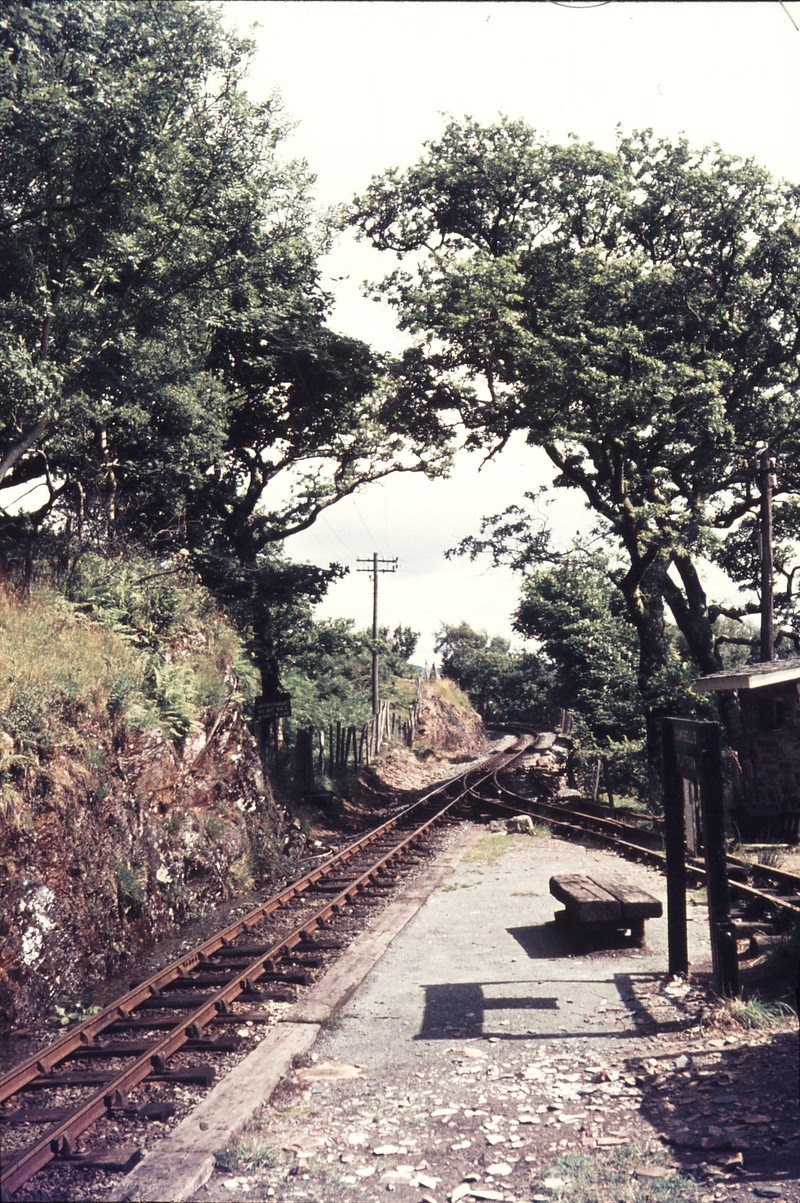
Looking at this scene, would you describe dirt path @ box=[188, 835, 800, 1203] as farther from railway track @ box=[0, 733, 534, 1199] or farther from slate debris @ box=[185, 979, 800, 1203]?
railway track @ box=[0, 733, 534, 1199]

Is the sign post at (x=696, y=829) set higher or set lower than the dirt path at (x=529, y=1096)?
higher

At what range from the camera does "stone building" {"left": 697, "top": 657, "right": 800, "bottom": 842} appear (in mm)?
15914

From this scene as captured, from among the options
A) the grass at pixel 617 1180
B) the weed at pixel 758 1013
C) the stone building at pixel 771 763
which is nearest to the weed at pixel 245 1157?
the grass at pixel 617 1180

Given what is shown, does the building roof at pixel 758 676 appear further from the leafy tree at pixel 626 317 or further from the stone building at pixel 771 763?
the leafy tree at pixel 626 317

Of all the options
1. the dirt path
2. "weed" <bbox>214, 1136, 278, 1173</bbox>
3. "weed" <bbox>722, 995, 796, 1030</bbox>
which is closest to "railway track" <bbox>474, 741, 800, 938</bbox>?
the dirt path

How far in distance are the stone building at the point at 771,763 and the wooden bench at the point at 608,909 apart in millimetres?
7898

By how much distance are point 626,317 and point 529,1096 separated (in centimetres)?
2045

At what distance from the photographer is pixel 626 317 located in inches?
890

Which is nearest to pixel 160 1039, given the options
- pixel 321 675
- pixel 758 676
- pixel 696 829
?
pixel 696 829

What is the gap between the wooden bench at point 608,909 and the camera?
864 cm

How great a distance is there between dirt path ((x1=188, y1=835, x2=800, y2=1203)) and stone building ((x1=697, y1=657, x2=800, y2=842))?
318 inches

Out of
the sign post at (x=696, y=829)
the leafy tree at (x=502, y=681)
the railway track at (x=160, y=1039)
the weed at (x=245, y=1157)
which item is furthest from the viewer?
the leafy tree at (x=502, y=681)

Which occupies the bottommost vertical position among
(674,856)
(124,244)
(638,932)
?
(638,932)

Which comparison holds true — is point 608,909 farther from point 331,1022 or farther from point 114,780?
point 114,780
